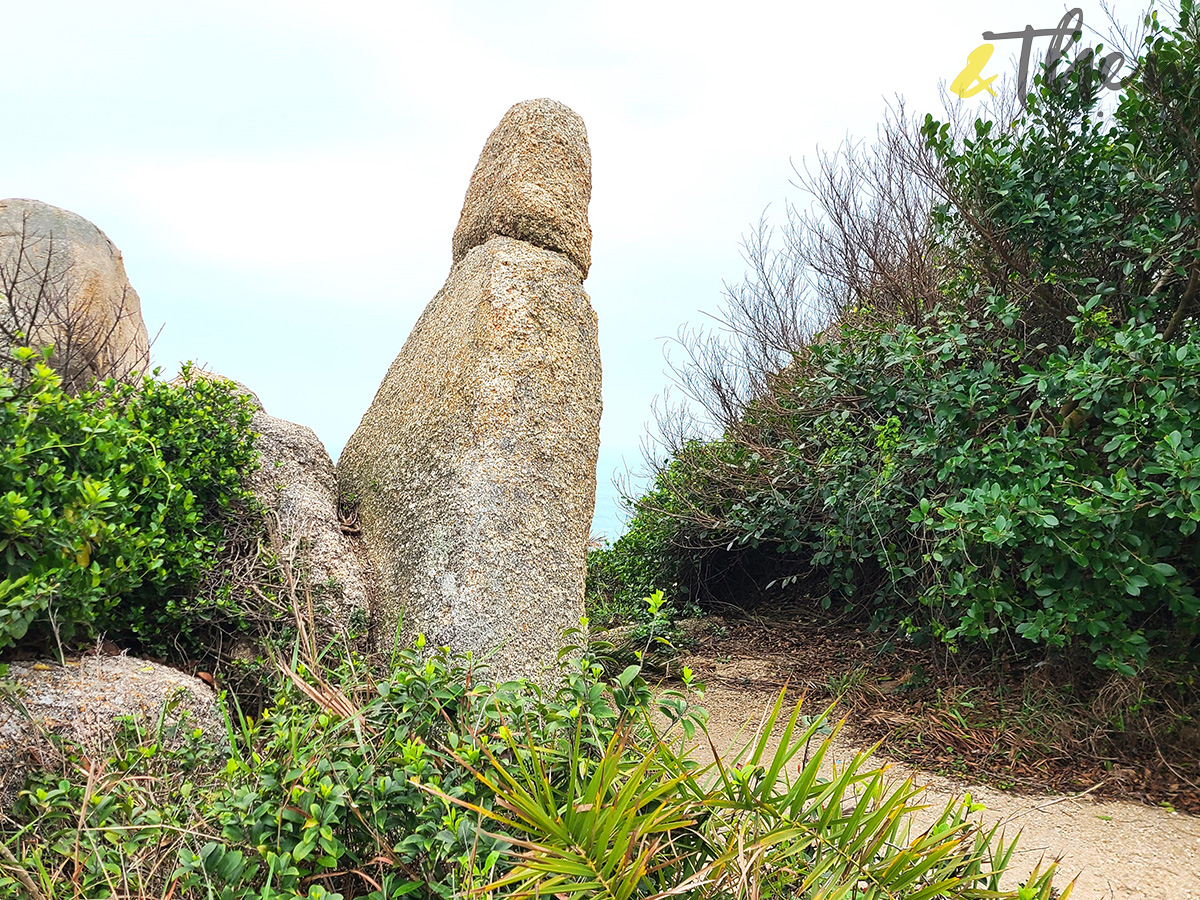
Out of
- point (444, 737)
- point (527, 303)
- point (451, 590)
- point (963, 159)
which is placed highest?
point (963, 159)

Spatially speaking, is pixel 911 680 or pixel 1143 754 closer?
pixel 1143 754

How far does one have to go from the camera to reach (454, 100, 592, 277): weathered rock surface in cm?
529

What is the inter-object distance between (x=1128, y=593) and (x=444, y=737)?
12.0 ft

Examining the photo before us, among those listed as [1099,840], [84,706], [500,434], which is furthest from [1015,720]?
[84,706]

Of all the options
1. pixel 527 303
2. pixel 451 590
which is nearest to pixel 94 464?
pixel 451 590

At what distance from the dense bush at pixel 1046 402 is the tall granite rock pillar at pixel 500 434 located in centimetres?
194

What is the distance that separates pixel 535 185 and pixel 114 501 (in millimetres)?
3176

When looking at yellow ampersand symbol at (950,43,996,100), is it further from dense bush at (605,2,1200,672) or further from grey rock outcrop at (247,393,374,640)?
grey rock outcrop at (247,393,374,640)

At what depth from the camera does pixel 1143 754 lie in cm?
440

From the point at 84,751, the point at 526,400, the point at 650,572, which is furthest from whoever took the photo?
the point at 650,572

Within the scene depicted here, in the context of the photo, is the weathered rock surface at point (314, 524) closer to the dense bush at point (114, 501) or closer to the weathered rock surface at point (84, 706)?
the dense bush at point (114, 501)

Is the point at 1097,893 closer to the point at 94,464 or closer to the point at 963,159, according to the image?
the point at 963,159

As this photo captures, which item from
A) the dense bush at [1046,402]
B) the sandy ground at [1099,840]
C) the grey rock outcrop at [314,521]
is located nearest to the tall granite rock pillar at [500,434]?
the grey rock outcrop at [314,521]

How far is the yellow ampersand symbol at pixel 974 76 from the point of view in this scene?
17.0 feet
